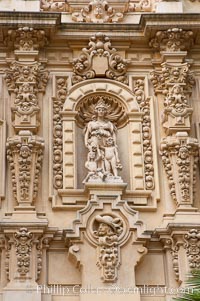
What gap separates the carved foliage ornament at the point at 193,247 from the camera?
11375 millimetres

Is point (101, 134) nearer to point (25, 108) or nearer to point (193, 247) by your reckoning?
point (25, 108)

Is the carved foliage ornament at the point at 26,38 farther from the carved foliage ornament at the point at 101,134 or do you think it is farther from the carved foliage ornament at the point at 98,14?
the carved foliage ornament at the point at 101,134

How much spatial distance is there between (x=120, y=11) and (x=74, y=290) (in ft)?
18.9

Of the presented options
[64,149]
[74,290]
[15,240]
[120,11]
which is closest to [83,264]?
[74,290]

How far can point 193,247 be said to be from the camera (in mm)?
11477

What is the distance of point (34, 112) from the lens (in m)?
12.5

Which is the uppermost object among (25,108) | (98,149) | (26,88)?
(26,88)

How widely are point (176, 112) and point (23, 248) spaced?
142 inches

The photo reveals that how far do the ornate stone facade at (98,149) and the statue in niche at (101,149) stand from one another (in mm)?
23

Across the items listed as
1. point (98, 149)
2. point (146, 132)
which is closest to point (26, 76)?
point (98, 149)

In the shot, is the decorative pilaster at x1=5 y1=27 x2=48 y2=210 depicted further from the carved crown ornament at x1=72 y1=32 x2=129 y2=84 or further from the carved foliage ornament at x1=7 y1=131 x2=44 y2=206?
the carved crown ornament at x1=72 y1=32 x2=129 y2=84

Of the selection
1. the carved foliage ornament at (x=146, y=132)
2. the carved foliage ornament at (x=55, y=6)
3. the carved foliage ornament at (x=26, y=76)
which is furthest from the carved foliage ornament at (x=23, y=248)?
the carved foliage ornament at (x=55, y=6)

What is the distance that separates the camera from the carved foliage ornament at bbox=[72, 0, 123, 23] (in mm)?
13898

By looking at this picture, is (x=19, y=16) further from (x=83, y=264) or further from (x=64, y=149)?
(x=83, y=264)
